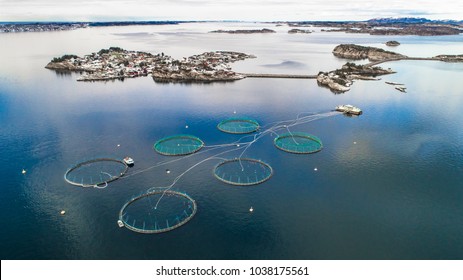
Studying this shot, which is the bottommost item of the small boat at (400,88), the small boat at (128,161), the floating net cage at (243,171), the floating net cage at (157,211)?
the floating net cage at (157,211)

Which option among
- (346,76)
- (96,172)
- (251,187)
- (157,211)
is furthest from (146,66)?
(157,211)

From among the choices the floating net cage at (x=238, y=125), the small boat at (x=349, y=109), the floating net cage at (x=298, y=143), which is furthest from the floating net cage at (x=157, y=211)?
the small boat at (x=349, y=109)

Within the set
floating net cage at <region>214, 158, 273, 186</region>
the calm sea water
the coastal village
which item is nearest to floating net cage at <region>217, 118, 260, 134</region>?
the calm sea water

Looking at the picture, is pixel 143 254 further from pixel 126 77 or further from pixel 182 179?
pixel 126 77

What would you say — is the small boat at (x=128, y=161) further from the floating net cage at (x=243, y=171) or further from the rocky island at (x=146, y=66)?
the rocky island at (x=146, y=66)

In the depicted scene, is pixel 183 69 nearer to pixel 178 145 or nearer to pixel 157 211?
pixel 178 145

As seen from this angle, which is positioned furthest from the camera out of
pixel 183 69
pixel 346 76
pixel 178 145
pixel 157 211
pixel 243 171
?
pixel 183 69
